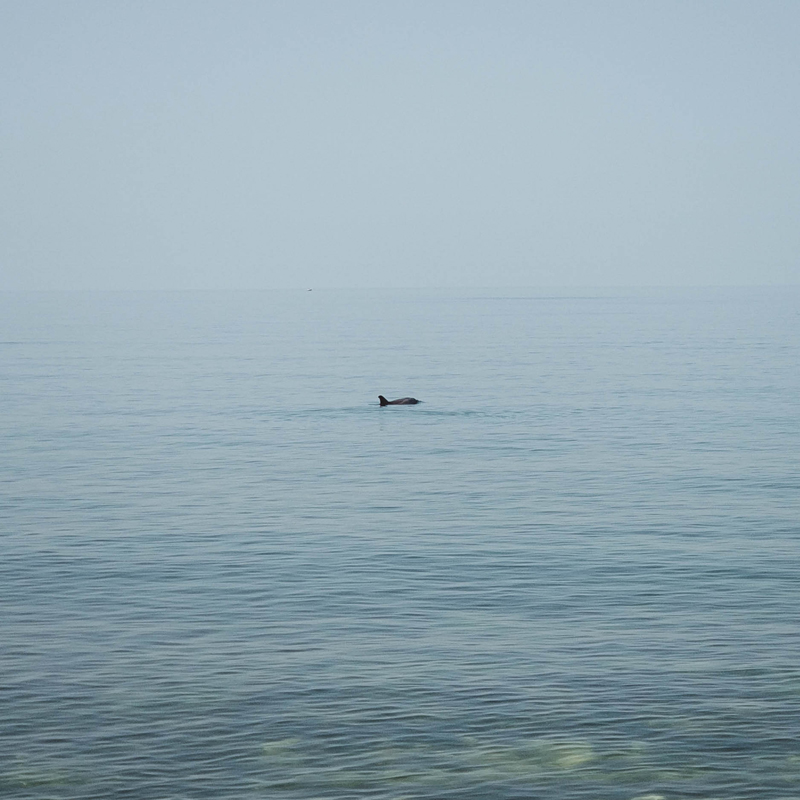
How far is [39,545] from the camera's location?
38.1 meters

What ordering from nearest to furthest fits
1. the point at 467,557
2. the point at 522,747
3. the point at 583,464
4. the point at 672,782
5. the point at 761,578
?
the point at 672,782
the point at 522,747
the point at 761,578
the point at 467,557
the point at 583,464

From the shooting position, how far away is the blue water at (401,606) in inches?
861

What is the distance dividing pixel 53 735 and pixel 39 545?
1583cm

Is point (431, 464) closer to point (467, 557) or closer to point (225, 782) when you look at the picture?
point (467, 557)

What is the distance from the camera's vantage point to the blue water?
21.9 metres

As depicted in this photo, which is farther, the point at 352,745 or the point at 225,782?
the point at 352,745

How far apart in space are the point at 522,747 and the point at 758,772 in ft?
12.2

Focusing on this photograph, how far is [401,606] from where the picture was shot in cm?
3103

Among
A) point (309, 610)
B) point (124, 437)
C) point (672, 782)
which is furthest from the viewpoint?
point (124, 437)

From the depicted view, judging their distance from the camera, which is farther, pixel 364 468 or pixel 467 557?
pixel 364 468

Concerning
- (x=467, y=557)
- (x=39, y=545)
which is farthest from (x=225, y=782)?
(x=39, y=545)

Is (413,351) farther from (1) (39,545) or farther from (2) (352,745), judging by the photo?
(2) (352,745)

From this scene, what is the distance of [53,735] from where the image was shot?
901 inches

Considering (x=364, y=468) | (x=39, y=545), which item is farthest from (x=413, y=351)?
(x=39, y=545)
